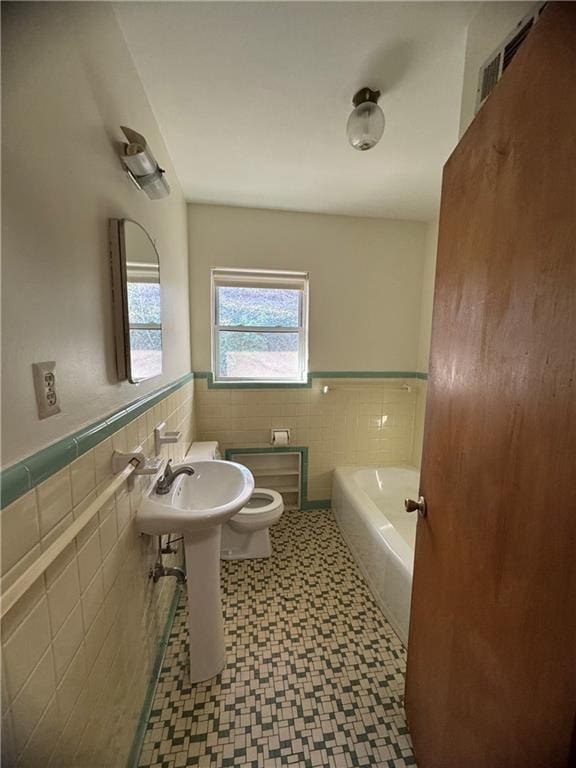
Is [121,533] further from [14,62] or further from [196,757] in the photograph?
[14,62]

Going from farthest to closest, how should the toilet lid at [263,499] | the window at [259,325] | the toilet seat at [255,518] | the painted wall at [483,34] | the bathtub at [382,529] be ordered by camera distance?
the window at [259,325], the toilet lid at [263,499], the toilet seat at [255,518], the bathtub at [382,529], the painted wall at [483,34]

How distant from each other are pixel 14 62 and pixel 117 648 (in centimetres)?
143

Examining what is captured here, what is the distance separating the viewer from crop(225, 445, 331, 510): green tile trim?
7.99 feet

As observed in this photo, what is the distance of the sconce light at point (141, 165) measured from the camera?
92cm

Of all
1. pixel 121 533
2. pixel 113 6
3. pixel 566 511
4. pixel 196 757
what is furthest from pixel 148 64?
pixel 196 757

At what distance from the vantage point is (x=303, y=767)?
3.19 ft

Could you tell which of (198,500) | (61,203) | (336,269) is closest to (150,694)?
(198,500)

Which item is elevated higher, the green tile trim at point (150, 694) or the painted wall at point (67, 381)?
the painted wall at point (67, 381)

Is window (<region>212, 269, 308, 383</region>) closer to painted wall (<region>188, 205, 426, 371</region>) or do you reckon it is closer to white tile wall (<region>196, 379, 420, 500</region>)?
painted wall (<region>188, 205, 426, 371</region>)

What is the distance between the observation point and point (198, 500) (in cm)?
143

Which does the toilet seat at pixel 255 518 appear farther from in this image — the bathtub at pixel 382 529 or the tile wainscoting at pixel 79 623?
the tile wainscoting at pixel 79 623

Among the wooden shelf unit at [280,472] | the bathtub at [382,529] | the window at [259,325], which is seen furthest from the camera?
the wooden shelf unit at [280,472]

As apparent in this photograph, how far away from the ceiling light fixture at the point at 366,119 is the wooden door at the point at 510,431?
0.54 m

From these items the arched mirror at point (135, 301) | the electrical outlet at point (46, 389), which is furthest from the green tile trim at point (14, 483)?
the arched mirror at point (135, 301)
